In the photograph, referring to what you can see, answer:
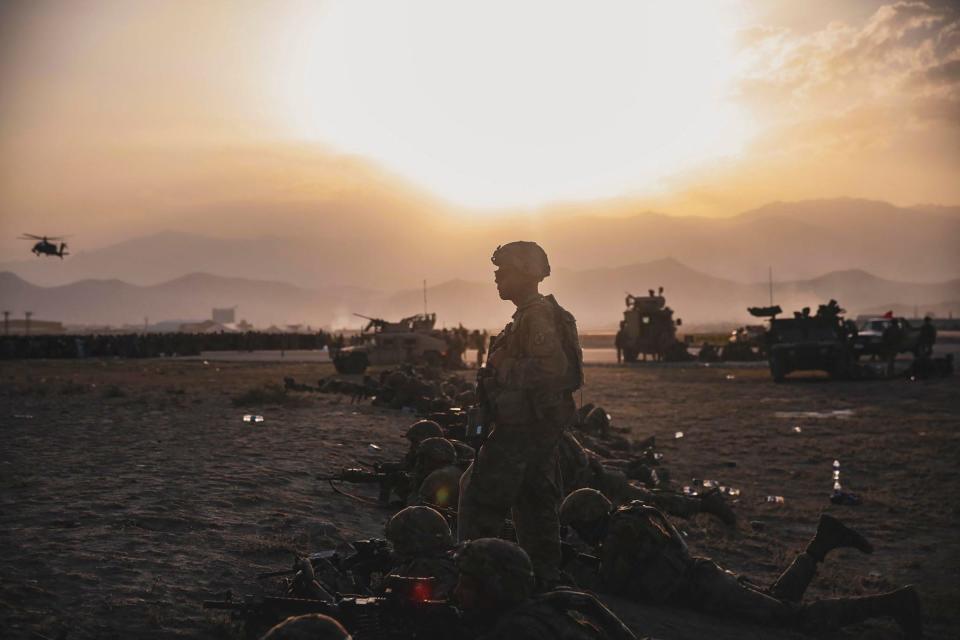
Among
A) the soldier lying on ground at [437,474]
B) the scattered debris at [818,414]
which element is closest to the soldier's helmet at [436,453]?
the soldier lying on ground at [437,474]

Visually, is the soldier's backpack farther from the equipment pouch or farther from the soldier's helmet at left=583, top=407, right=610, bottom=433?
the soldier's helmet at left=583, top=407, right=610, bottom=433

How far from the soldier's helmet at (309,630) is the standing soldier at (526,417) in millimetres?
2030

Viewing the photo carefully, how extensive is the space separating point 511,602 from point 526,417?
168 centimetres

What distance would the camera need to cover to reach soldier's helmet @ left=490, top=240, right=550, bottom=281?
5.33m

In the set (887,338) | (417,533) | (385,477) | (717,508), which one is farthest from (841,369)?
(417,533)

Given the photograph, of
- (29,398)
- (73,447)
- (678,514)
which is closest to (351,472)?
(678,514)

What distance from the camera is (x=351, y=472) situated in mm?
8492

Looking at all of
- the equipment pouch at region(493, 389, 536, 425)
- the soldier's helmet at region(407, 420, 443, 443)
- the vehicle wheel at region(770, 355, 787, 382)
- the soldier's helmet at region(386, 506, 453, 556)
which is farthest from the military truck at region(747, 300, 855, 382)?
the soldier's helmet at region(386, 506, 453, 556)

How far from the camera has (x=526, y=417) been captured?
5.19m

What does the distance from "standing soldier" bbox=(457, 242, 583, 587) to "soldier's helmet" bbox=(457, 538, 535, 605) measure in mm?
1437

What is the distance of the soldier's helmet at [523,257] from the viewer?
5.33 metres

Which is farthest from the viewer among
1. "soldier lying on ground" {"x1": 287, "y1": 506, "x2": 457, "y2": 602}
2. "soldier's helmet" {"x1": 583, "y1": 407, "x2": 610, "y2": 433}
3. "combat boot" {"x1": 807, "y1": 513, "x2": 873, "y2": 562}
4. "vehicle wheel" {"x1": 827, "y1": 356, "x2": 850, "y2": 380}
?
"vehicle wheel" {"x1": 827, "y1": 356, "x2": 850, "y2": 380}

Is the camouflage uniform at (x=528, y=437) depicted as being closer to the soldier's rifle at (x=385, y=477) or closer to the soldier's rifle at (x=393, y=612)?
the soldier's rifle at (x=393, y=612)

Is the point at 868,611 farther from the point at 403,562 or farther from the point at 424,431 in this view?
the point at 424,431
